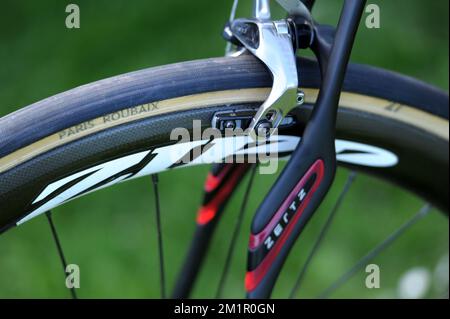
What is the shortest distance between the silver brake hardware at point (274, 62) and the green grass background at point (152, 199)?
0.86 meters

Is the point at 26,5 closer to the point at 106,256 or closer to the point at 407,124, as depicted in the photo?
the point at 106,256

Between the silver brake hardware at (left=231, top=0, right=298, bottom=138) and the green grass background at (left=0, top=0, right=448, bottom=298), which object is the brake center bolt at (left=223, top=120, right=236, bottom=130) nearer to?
the silver brake hardware at (left=231, top=0, right=298, bottom=138)

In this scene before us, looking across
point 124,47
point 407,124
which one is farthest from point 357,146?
point 124,47

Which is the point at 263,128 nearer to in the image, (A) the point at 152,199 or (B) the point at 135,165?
(B) the point at 135,165

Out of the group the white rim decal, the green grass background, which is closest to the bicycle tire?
the white rim decal

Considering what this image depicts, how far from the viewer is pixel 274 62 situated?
805mm

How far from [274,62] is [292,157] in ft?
0.34

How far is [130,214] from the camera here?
174cm

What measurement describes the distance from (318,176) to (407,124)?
21 cm

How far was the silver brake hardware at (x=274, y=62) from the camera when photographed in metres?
0.80

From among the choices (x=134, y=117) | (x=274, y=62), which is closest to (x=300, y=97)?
(x=274, y=62)

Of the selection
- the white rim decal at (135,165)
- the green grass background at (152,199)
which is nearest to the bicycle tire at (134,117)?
the white rim decal at (135,165)

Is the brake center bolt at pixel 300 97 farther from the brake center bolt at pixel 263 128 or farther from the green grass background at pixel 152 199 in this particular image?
the green grass background at pixel 152 199
